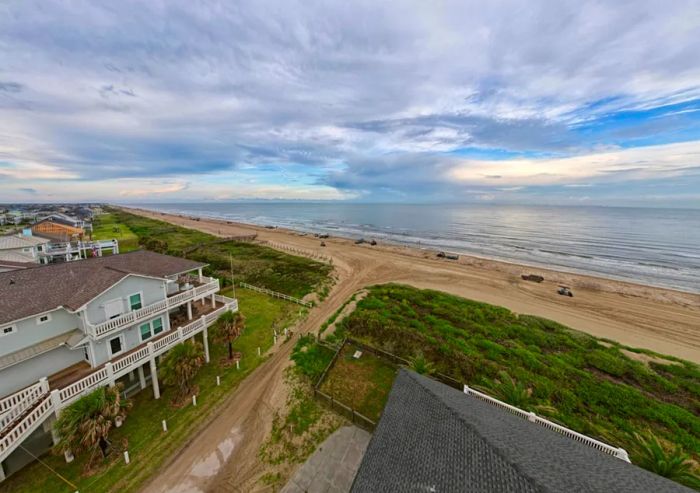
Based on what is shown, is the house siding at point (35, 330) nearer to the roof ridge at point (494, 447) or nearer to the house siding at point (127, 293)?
the house siding at point (127, 293)

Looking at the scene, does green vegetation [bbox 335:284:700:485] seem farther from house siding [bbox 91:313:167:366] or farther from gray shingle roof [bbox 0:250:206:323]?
gray shingle roof [bbox 0:250:206:323]

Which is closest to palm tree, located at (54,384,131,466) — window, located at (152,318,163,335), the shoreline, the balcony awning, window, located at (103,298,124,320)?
the balcony awning

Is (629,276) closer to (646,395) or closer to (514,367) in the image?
(646,395)

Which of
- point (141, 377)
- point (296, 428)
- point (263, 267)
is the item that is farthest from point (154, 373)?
point (263, 267)

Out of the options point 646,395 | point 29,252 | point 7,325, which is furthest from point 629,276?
point 29,252

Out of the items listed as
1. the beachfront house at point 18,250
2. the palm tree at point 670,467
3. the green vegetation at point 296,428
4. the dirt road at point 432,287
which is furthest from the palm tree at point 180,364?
the beachfront house at point 18,250
